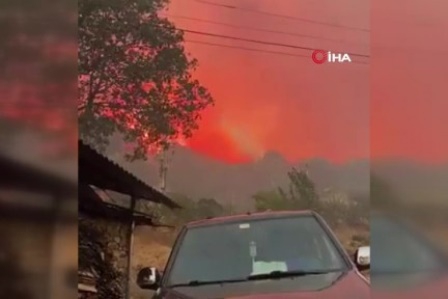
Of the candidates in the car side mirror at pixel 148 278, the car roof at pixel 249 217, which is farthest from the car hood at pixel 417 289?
the car side mirror at pixel 148 278

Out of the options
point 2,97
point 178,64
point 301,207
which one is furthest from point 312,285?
point 2,97

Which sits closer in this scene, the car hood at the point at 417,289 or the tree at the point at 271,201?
the tree at the point at 271,201

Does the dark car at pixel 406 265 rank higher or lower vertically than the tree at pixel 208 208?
lower

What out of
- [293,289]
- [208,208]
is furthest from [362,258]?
[208,208]

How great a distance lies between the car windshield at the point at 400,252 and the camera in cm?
268

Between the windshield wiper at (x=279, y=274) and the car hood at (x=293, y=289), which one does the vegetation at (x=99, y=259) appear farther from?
the windshield wiper at (x=279, y=274)

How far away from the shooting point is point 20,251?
2.80 meters

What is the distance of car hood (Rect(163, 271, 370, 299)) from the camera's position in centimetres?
A: 259

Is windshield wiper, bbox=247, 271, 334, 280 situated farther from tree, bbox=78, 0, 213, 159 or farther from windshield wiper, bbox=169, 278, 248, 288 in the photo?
tree, bbox=78, 0, 213, 159

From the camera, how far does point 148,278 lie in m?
2.64

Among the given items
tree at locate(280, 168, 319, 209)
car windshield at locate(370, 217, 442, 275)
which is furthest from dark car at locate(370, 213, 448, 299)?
A: tree at locate(280, 168, 319, 209)

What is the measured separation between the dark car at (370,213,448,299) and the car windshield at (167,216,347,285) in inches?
5.8

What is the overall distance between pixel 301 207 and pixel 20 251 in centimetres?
98

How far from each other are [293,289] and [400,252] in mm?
396
